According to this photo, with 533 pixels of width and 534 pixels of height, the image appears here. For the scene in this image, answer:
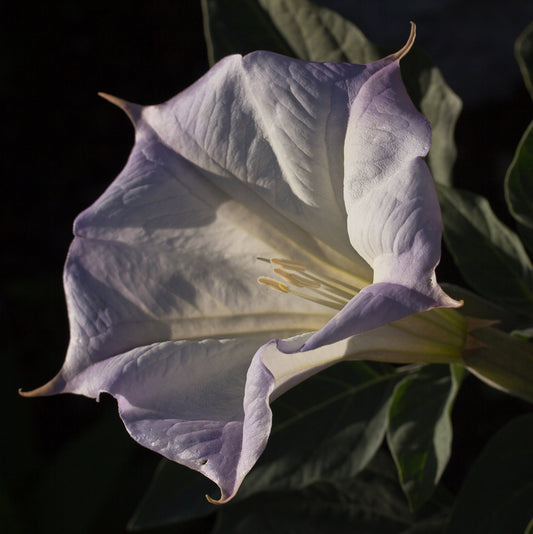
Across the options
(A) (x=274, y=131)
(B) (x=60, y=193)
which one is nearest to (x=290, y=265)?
(A) (x=274, y=131)

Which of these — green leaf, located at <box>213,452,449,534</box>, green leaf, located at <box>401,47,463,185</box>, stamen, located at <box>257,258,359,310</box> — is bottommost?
green leaf, located at <box>213,452,449,534</box>

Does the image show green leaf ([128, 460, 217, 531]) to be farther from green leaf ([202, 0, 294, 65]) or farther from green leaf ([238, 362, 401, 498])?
green leaf ([202, 0, 294, 65])

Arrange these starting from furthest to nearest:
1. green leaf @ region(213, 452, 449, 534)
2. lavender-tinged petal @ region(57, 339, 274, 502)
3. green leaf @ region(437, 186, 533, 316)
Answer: green leaf @ region(213, 452, 449, 534) → green leaf @ region(437, 186, 533, 316) → lavender-tinged petal @ region(57, 339, 274, 502)

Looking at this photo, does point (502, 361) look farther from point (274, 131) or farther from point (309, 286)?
point (274, 131)

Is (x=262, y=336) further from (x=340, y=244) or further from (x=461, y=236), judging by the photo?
(x=461, y=236)

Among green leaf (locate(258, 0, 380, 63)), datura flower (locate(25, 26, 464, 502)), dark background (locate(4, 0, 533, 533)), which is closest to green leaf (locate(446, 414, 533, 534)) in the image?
datura flower (locate(25, 26, 464, 502))

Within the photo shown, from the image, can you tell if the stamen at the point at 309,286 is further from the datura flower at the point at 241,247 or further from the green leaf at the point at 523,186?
the green leaf at the point at 523,186
